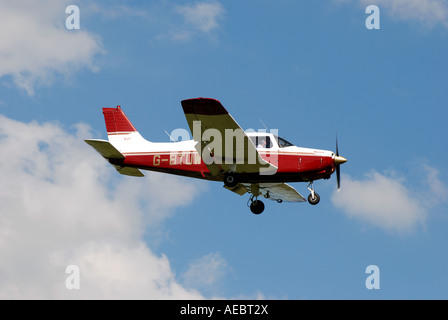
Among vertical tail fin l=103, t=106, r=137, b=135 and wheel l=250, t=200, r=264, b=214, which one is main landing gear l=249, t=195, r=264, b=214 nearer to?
wheel l=250, t=200, r=264, b=214

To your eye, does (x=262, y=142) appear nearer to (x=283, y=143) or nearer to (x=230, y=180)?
(x=283, y=143)

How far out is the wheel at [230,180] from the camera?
28750mm

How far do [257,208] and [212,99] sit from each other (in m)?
7.25

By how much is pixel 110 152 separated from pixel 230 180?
536 centimetres

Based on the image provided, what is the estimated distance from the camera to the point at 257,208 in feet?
102

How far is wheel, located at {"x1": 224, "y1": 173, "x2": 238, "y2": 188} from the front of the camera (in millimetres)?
28750

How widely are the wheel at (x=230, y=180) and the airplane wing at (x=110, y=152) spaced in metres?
4.40

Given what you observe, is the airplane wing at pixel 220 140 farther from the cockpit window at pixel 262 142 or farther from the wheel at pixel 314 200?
the wheel at pixel 314 200

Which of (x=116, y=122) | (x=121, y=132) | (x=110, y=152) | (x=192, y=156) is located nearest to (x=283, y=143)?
(x=192, y=156)

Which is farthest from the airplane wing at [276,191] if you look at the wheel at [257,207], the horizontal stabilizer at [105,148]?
the horizontal stabilizer at [105,148]

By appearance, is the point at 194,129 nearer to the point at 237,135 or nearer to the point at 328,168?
the point at 237,135
